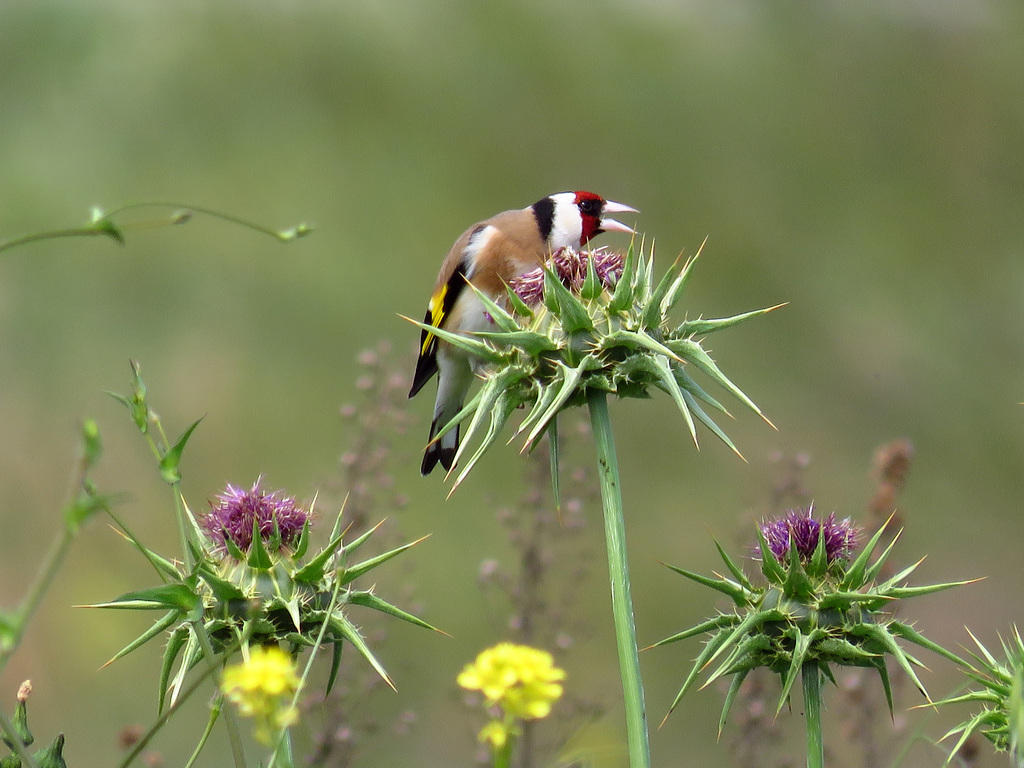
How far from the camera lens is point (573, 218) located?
19.8 ft

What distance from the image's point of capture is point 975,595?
32.6 ft

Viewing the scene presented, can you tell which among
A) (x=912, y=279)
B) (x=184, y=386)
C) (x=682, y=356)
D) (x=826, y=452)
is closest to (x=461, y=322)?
(x=682, y=356)

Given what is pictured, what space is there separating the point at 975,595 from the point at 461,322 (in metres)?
6.27

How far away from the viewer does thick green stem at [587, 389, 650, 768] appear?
83.5 inches

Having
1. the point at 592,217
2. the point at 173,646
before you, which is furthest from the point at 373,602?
the point at 592,217

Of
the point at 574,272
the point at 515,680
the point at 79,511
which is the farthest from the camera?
the point at 574,272

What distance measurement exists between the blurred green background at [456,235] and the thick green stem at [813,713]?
557 centimetres

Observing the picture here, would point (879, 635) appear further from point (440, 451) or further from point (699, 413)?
point (440, 451)

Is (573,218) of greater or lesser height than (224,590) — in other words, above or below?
above

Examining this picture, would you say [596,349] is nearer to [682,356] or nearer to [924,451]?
[682,356]

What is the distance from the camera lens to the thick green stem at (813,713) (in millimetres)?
2375

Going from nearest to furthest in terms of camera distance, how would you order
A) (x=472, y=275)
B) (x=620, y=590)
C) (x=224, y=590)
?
(x=620, y=590)
(x=224, y=590)
(x=472, y=275)

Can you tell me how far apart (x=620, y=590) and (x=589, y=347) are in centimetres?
71

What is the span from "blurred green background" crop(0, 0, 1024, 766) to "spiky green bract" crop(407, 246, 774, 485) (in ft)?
18.2
